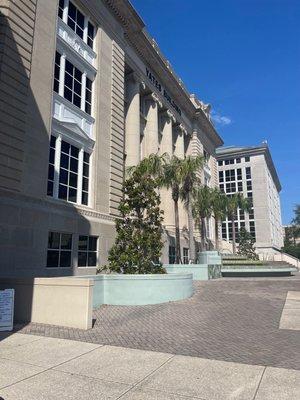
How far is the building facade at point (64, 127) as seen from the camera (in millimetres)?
16172

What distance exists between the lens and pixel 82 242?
68.4ft

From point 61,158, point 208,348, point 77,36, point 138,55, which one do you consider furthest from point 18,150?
point 138,55

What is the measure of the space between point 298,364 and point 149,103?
33103 mm

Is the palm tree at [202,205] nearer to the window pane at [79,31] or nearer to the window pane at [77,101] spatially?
the window pane at [77,101]

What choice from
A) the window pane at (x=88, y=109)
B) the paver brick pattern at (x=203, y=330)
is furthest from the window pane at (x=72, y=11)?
the paver brick pattern at (x=203, y=330)

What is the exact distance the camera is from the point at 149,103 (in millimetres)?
37312

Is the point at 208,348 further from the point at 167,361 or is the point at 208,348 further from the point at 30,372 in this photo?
the point at 30,372

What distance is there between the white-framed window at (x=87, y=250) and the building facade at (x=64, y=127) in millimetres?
61

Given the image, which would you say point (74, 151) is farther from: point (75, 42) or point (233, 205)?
point (233, 205)

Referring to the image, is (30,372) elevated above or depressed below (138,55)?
below

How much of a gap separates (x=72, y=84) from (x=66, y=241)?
986 cm

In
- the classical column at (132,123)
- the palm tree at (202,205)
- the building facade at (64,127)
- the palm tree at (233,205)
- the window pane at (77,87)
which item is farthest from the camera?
the palm tree at (233,205)

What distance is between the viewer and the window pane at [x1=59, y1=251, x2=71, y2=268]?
18891 mm

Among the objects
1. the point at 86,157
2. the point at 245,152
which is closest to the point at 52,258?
the point at 86,157
